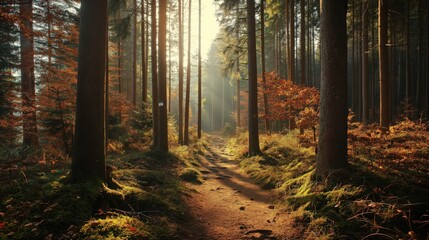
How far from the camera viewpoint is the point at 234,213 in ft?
19.4

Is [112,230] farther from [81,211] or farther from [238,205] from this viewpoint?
[238,205]

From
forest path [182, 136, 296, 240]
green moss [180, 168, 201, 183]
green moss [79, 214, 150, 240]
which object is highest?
green moss [79, 214, 150, 240]

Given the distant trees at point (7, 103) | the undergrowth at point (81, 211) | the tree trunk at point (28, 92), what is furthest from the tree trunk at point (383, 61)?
the distant trees at point (7, 103)

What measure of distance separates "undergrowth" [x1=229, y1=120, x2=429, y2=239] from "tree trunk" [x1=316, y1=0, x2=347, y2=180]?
17.7 inches

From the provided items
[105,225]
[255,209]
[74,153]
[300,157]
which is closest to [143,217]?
[105,225]

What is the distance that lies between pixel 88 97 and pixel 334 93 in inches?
196

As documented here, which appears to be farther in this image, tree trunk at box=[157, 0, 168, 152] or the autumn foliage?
tree trunk at box=[157, 0, 168, 152]

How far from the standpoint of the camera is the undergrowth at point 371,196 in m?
3.66

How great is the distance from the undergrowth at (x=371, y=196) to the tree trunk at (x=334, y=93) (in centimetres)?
45

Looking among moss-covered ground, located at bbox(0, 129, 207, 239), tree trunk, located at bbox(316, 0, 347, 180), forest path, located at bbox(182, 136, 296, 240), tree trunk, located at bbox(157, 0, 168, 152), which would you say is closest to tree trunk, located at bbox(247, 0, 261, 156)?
forest path, located at bbox(182, 136, 296, 240)

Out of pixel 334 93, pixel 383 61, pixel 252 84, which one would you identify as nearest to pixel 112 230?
pixel 334 93

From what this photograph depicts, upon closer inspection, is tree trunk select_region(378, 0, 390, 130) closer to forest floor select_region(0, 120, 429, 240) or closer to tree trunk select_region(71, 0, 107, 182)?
forest floor select_region(0, 120, 429, 240)

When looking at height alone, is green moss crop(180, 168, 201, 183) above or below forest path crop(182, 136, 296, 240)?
above

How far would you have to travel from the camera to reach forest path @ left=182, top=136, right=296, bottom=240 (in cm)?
467
